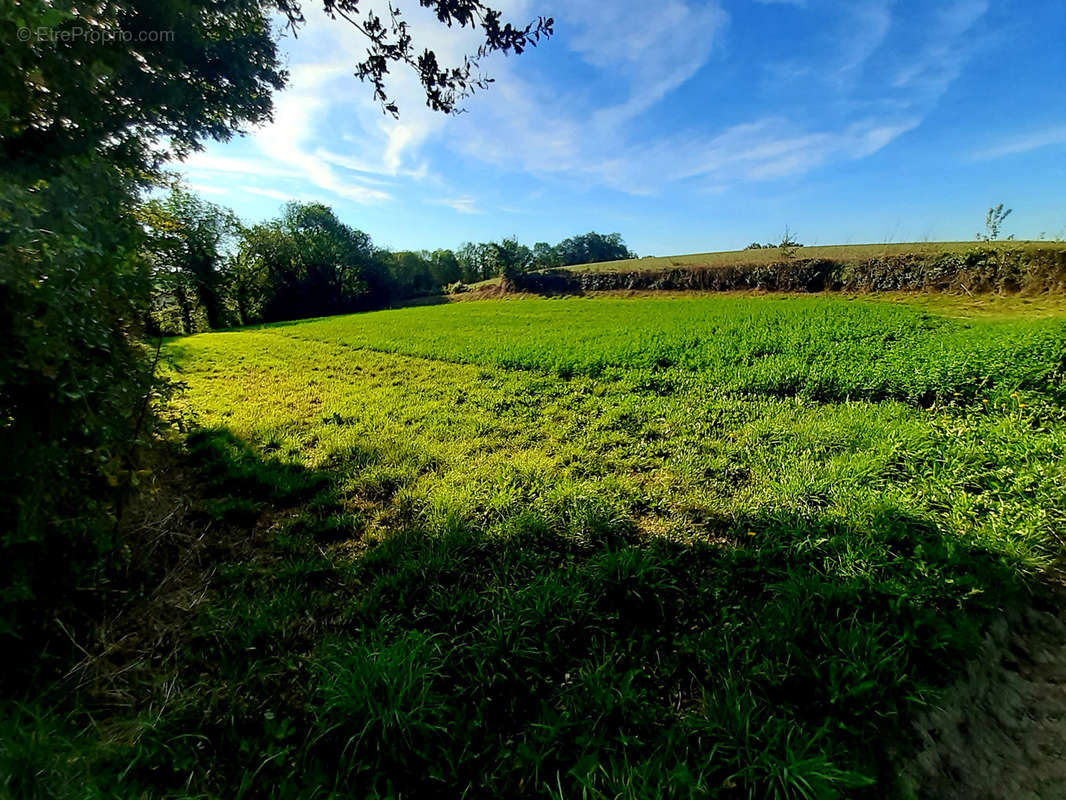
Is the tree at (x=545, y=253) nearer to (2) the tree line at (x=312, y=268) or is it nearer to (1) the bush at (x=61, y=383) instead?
(2) the tree line at (x=312, y=268)

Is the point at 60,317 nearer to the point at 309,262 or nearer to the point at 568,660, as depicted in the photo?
the point at 568,660

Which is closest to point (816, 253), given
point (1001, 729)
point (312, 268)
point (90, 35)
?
point (1001, 729)

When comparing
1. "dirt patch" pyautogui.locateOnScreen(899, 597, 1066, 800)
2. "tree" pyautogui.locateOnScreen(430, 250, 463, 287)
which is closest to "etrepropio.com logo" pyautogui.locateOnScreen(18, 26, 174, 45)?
"dirt patch" pyautogui.locateOnScreen(899, 597, 1066, 800)

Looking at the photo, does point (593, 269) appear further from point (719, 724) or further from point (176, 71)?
point (719, 724)

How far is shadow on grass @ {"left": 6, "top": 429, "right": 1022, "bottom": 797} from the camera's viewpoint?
1.96 meters

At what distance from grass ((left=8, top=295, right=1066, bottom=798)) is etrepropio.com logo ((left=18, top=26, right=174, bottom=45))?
360 cm

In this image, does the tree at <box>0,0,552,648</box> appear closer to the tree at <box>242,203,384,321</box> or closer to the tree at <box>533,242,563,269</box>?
the tree at <box>242,203,384,321</box>

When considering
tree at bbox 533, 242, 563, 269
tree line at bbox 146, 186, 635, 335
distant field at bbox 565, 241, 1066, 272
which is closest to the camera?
distant field at bbox 565, 241, 1066, 272

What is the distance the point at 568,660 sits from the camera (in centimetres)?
259

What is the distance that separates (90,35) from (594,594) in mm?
6851

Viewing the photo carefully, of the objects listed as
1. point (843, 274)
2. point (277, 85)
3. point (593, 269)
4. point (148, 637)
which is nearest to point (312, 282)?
point (593, 269)

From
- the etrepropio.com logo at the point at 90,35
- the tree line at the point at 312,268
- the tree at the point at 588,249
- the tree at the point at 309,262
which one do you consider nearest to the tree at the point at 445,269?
the tree line at the point at 312,268

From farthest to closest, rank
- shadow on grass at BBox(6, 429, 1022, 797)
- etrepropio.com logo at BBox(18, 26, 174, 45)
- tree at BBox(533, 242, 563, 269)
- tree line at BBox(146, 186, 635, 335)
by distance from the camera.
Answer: tree at BBox(533, 242, 563, 269) < tree line at BBox(146, 186, 635, 335) < etrepropio.com logo at BBox(18, 26, 174, 45) < shadow on grass at BBox(6, 429, 1022, 797)

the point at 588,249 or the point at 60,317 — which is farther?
the point at 588,249
